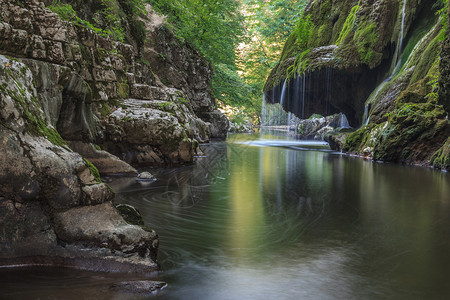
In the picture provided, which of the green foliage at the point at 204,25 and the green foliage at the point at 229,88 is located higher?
the green foliage at the point at 204,25

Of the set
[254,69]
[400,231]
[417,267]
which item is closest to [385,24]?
[400,231]

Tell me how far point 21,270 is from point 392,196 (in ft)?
17.4

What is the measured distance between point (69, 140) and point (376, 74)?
14130mm

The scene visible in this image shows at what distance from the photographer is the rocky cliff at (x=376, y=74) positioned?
1045 centimetres

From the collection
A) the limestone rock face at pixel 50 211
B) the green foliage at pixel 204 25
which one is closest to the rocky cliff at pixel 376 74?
the green foliage at pixel 204 25

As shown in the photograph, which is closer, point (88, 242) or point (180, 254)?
point (88, 242)

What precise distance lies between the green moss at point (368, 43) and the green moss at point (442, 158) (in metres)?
6.57

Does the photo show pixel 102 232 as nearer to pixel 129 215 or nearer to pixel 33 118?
pixel 129 215

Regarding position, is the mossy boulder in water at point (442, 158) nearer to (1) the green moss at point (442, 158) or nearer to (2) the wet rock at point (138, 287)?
(1) the green moss at point (442, 158)

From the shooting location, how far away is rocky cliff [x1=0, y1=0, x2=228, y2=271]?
2.61 metres

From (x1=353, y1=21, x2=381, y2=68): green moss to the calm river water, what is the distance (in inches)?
365

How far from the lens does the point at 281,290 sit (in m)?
2.51

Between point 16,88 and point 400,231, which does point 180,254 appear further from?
point 400,231

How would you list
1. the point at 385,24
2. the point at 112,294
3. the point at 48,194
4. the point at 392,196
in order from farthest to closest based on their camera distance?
the point at 385,24, the point at 392,196, the point at 48,194, the point at 112,294
